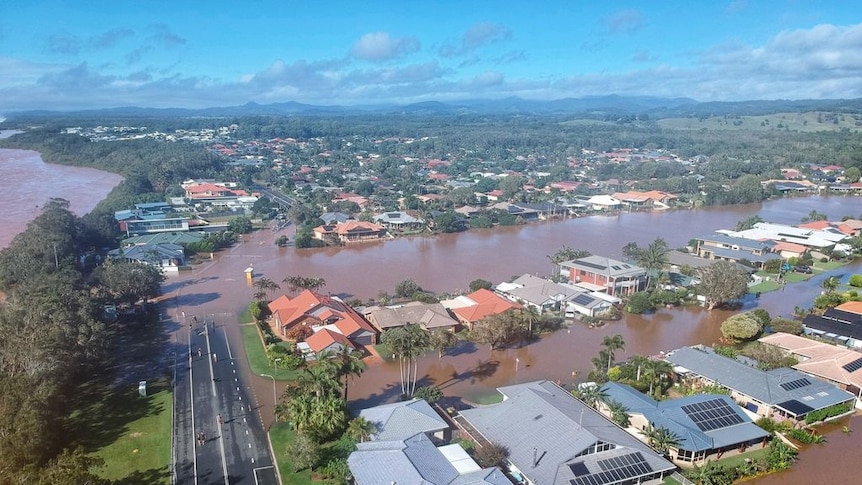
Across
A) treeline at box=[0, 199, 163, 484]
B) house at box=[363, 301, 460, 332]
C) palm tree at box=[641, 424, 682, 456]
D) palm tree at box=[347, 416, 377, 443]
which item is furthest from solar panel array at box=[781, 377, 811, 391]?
treeline at box=[0, 199, 163, 484]

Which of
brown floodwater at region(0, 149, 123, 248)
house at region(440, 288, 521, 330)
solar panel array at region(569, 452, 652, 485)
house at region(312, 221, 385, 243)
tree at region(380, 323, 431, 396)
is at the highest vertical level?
brown floodwater at region(0, 149, 123, 248)

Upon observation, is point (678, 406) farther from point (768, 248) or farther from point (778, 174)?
point (778, 174)

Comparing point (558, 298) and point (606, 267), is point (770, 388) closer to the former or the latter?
point (558, 298)

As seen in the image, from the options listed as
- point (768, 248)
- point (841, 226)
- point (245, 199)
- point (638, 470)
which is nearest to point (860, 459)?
point (638, 470)

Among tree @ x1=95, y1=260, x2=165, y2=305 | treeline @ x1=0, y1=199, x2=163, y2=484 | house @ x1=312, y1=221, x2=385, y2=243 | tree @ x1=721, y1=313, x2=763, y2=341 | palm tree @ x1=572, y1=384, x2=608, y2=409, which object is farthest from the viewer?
house @ x1=312, y1=221, x2=385, y2=243

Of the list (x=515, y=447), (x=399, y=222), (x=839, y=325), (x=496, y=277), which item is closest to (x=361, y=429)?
(x=515, y=447)

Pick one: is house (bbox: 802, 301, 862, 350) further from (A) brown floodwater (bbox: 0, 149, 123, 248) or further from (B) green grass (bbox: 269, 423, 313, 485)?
(A) brown floodwater (bbox: 0, 149, 123, 248)

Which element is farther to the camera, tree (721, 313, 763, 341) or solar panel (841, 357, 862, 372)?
tree (721, 313, 763, 341)
